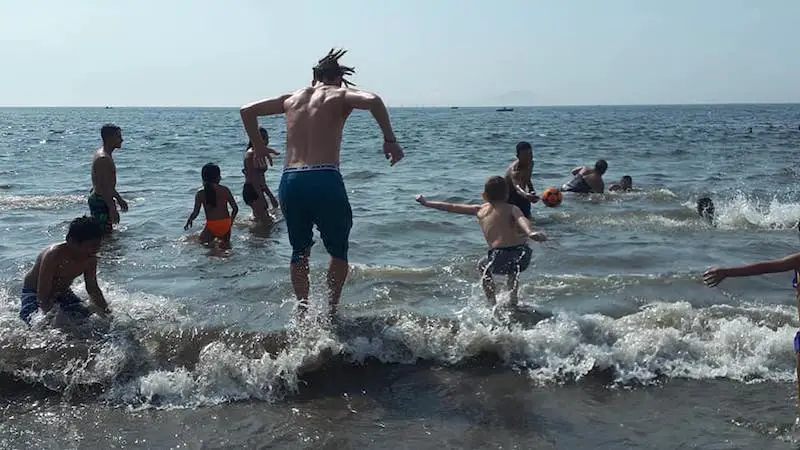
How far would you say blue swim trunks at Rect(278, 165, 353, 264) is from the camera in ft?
17.7

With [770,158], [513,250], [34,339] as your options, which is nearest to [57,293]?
[34,339]

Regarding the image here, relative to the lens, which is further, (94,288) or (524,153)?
(524,153)

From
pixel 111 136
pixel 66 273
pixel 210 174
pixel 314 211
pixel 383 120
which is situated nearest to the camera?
pixel 383 120

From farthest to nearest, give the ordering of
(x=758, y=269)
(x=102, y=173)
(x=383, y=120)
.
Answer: (x=102, y=173), (x=383, y=120), (x=758, y=269)

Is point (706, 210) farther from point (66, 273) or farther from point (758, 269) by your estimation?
point (66, 273)

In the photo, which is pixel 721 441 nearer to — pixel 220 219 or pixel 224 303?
pixel 224 303

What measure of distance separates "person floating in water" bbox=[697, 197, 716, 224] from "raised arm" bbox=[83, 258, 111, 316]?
9.22m

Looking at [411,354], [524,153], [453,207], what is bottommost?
[411,354]

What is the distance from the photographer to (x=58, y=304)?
5887mm

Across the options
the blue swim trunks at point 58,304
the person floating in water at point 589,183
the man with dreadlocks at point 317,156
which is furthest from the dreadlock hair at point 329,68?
the person floating in water at point 589,183

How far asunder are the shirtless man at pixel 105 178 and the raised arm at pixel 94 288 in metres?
3.96

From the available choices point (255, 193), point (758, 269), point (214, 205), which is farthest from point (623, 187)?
point (758, 269)

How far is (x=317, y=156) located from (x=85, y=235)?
183 cm

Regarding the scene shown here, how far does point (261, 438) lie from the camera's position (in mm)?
4391
